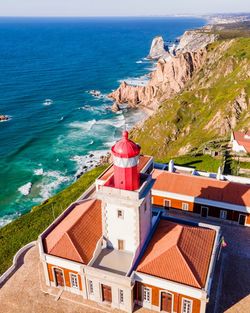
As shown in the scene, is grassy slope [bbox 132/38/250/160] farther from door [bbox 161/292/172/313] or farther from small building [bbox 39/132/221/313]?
door [bbox 161/292/172/313]

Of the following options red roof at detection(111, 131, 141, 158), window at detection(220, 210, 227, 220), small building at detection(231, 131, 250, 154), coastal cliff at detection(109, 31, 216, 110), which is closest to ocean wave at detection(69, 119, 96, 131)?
coastal cliff at detection(109, 31, 216, 110)

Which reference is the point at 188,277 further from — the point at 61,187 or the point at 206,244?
the point at 61,187

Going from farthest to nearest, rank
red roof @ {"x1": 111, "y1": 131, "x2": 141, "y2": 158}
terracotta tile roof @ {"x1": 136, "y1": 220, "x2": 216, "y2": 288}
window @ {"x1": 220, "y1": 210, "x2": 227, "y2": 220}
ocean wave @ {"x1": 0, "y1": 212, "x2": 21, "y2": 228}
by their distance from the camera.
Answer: ocean wave @ {"x1": 0, "y1": 212, "x2": 21, "y2": 228}, window @ {"x1": 220, "y1": 210, "x2": 227, "y2": 220}, terracotta tile roof @ {"x1": 136, "y1": 220, "x2": 216, "y2": 288}, red roof @ {"x1": 111, "y1": 131, "x2": 141, "y2": 158}

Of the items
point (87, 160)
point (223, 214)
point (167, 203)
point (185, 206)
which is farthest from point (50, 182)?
point (223, 214)

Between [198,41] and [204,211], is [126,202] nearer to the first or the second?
[204,211]

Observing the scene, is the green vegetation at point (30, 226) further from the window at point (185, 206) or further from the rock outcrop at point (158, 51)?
the rock outcrop at point (158, 51)

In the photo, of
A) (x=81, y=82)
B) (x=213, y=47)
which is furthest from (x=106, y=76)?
(x=213, y=47)
